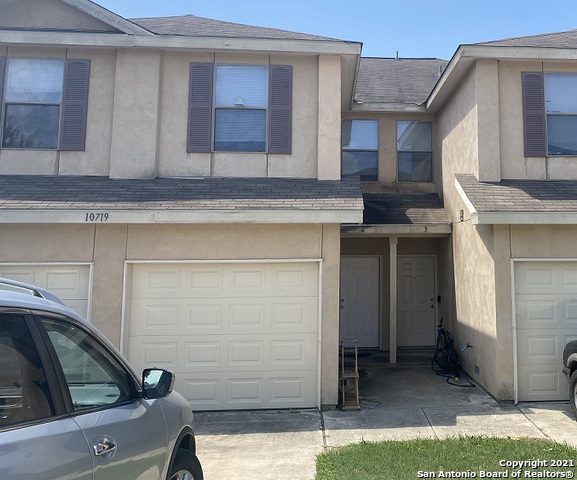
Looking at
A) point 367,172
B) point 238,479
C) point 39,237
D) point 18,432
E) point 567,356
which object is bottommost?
point 238,479

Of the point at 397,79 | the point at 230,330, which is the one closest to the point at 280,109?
the point at 230,330

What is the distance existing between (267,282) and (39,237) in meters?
3.80

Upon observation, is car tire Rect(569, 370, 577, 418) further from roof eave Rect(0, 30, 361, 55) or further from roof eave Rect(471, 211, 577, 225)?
roof eave Rect(0, 30, 361, 55)

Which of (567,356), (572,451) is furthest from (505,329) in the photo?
(572,451)

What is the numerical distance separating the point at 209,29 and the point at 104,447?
8.31 m

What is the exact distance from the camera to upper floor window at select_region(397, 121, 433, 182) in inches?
409

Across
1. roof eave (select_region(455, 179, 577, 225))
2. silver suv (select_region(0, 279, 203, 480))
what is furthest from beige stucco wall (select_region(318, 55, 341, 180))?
silver suv (select_region(0, 279, 203, 480))

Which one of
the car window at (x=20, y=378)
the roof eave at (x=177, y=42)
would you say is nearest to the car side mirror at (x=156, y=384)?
the car window at (x=20, y=378)

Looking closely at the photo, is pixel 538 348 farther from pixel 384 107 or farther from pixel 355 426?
pixel 384 107

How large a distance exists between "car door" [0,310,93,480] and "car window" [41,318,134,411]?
0.13 meters

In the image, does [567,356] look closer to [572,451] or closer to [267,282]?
[572,451]

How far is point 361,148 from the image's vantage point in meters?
10.4

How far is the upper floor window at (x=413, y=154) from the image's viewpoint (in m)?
10.4

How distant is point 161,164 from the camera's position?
7.48 m
